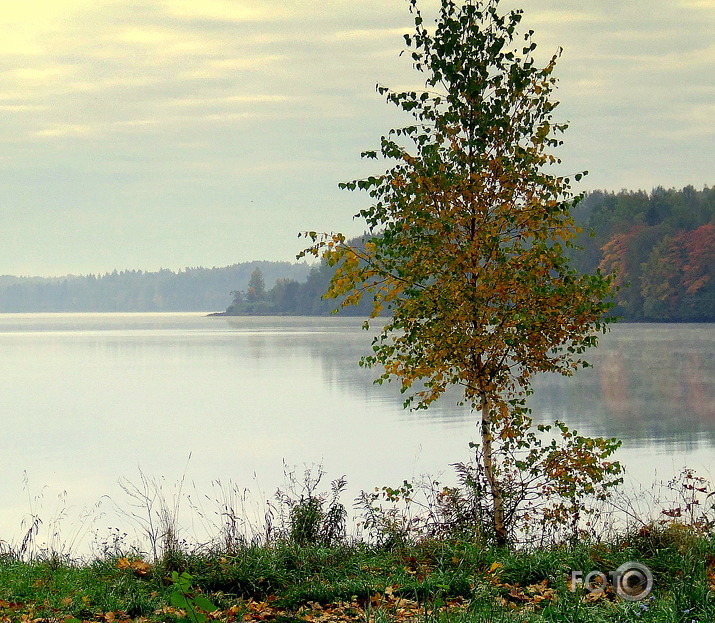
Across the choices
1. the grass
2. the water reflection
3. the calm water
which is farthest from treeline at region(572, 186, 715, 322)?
the grass

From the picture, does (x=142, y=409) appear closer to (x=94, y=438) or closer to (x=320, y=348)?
(x=94, y=438)

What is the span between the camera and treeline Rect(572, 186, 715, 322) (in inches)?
3927

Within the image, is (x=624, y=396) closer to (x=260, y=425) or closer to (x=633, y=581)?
(x=260, y=425)

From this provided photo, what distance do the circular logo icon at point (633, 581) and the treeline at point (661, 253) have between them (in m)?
87.3

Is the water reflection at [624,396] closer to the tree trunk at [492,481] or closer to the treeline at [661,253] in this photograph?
the tree trunk at [492,481]

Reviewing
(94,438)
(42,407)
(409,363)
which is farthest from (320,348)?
(409,363)

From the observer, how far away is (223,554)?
956 cm

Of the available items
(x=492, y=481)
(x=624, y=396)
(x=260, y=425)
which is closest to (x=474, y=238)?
(x=492, y=481)

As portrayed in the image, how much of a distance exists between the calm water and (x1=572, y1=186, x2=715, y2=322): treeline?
51.3 metres

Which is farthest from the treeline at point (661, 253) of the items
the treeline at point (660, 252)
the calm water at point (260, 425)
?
the calm water at point (260, 425)

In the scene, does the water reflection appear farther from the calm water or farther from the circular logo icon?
the circular logo icon

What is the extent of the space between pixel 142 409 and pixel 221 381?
385 inches

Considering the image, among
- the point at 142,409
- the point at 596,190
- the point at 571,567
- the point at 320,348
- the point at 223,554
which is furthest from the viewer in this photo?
the point at 596,190

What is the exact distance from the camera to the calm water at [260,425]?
19.0 meters
